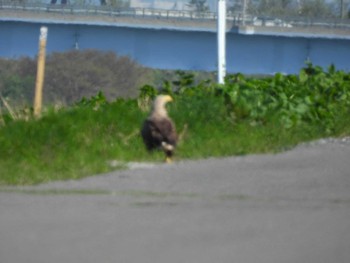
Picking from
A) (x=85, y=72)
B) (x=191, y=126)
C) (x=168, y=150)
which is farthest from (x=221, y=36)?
(x=85, y=72)

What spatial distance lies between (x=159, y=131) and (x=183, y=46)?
3286 centimetres

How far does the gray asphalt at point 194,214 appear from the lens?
8.30 meters

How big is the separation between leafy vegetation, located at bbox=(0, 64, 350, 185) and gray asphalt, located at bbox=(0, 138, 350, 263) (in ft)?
2.06

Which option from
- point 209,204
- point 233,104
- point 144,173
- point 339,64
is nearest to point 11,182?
point 144,173

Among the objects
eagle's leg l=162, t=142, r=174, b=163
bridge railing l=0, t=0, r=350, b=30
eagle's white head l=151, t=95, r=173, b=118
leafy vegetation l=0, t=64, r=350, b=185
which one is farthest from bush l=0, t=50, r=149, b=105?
eagle's leg l=162, t=142, r=174, b=163

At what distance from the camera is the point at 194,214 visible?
31.9ft

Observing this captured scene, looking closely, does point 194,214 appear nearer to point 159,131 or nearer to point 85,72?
point 159,131

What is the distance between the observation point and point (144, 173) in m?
12.4

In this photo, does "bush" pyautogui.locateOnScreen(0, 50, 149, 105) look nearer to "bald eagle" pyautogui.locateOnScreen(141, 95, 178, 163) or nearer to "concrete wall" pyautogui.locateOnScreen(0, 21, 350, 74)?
"concrete wall" pyautogui.locateOnScreen(0, 21, 350, 74)

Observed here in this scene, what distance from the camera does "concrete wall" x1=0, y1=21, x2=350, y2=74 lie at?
1775 inches

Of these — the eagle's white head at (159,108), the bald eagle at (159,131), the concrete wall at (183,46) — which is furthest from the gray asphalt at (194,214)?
the concrete wall at (183,46)

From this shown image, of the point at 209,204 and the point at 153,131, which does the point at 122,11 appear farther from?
the point at 209,204

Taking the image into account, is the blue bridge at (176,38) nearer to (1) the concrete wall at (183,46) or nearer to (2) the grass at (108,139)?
(1) the concrete wall at (183,46)

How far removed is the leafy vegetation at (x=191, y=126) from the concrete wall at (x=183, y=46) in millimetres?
27516
